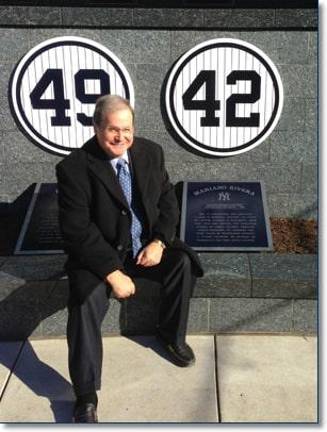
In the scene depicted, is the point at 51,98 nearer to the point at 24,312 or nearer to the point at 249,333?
the point at 24,312

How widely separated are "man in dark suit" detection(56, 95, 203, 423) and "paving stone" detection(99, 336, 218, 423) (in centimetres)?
10

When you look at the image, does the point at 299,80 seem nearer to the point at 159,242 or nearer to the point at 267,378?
the point at 159,242

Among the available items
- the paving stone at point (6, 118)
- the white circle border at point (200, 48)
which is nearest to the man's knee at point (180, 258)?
the white circle border at point (200, 48)

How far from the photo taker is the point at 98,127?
275 cm

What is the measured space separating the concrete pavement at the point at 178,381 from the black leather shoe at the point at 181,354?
0.12ft

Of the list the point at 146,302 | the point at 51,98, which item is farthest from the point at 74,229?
the point at 51,98

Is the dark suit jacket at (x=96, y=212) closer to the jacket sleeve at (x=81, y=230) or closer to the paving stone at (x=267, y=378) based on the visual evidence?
the jacket sleeve at (x=81, y=230)

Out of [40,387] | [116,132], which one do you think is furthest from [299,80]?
[40,387]

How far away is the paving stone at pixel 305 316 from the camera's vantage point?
3.39 meters

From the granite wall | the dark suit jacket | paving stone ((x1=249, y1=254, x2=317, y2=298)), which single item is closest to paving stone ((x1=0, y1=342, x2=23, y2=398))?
the dark suit jacket

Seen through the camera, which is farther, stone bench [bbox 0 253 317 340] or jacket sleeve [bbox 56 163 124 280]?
stone bench [bbox 0 253 317 340]

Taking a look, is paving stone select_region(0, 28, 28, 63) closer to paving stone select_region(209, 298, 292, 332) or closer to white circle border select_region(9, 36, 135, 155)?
white circle border select_region(9, 36, 135, 155)

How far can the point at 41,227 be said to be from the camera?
4172 mm

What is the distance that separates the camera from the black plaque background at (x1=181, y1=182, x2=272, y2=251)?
13.0 feet
